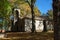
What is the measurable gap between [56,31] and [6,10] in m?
24.3

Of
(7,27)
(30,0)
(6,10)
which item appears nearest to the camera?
(6,10)

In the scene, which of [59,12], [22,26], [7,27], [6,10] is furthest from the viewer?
[7,27]

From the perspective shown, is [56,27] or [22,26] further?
[22,26]

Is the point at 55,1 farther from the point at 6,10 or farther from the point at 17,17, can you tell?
the point at 17,17

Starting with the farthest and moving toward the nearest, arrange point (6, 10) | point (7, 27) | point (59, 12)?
point (7, 27), point (6, 10), point (59, 12)

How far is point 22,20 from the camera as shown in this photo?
4975 cm

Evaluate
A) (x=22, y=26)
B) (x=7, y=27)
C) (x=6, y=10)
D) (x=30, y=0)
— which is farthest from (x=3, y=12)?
(x=7, y=27)

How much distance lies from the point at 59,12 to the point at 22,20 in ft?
142

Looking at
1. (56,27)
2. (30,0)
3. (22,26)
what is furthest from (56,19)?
(22,26)

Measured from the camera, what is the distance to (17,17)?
51156 mm

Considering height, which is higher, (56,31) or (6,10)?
(6,10)

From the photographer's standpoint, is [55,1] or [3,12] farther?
[3,12]

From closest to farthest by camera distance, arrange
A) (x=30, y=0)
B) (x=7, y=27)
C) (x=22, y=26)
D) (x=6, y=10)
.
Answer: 1. (x=6, y=10)
2. (x=30, y=0)
3. (x=22, y=26)
4. (x=7, y=27)

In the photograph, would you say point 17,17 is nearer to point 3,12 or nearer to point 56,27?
point 3,12
